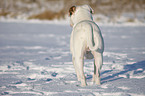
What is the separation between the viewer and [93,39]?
2.64m

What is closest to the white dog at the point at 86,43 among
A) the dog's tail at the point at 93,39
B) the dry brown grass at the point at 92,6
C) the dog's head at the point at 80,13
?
the dog's tail at the point at 93,39

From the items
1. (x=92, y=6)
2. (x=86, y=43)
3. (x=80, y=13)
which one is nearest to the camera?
(x=86, y=43)

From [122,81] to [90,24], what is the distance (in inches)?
47.1

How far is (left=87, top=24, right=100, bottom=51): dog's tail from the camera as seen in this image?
2568mm

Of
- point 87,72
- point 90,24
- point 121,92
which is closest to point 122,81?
point 121,92

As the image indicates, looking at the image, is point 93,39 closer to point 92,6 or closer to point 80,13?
point 80,13

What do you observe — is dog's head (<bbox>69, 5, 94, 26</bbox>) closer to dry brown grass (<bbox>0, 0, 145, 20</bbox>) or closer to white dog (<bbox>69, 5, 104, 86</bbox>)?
white dog (<bbox>69, 5, 104, 86</bbox>)

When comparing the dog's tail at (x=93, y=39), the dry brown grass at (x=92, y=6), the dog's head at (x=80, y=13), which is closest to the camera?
the dog's tail at (x=93, y=39)

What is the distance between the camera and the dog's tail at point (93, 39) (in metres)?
2.57

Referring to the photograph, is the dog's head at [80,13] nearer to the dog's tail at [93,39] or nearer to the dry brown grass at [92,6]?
the dog's tail at [93,39]

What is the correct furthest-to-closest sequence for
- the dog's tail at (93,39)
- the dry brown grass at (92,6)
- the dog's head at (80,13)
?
the dry brown grass at (92,6), the dog's head at (80,13), the dog's tail at (93,39)

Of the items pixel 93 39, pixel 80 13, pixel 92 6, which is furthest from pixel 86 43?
pixel 92 6

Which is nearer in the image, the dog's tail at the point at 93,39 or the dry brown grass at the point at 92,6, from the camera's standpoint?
the dog's tail at the point at 93,39

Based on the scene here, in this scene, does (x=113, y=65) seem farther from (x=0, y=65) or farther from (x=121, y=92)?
(x=0, y=65)
